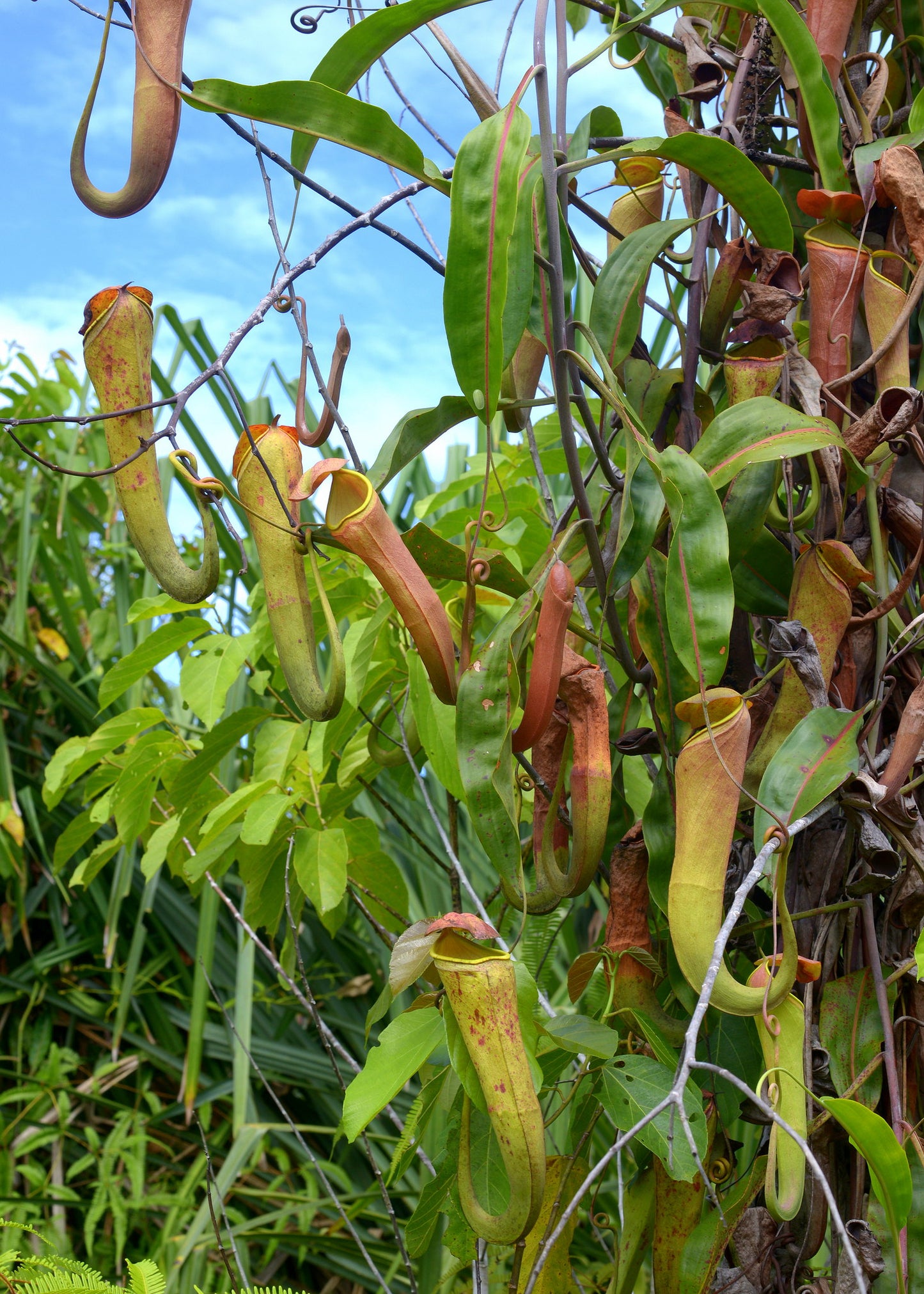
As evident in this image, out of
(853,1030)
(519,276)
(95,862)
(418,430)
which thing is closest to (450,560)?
(418,430)

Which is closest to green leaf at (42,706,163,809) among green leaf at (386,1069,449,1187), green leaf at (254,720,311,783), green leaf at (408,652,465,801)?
green leaf at (254,720,311,783)

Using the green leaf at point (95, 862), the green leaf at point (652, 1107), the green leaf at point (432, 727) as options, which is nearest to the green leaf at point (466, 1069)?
the green leaf at point (652, 1107)

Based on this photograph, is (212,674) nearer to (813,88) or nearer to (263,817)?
(263,817)

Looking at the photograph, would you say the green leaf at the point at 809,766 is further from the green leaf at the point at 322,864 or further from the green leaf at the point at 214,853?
the green leaf at the point at 214,853

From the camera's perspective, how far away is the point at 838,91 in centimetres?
78

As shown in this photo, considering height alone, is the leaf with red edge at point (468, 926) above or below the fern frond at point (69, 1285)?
above

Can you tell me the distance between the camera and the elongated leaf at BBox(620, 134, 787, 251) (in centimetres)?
59

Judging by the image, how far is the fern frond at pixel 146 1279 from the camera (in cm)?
48

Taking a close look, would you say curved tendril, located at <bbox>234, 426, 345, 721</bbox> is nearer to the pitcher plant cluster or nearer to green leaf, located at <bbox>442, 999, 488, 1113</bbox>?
the pitcher plant cluster

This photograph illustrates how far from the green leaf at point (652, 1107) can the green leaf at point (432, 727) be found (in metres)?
0.22

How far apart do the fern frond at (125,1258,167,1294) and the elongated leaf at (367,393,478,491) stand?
424 mm

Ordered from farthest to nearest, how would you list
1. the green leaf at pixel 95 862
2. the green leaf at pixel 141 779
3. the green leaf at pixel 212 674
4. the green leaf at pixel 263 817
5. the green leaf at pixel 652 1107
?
1. the green leaf at pixel 95 862
2. the green leaf at pixel 141 779
3. the green leaf at pixel 212 674
4. the green leaf at pixel 263 817
5. the green leaf at pixel 652 1107

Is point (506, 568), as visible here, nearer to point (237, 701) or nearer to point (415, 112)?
point (415, 112)

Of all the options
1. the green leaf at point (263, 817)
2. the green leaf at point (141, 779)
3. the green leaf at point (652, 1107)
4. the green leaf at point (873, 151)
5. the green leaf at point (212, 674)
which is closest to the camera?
the green leaf at point (652, 1107)
